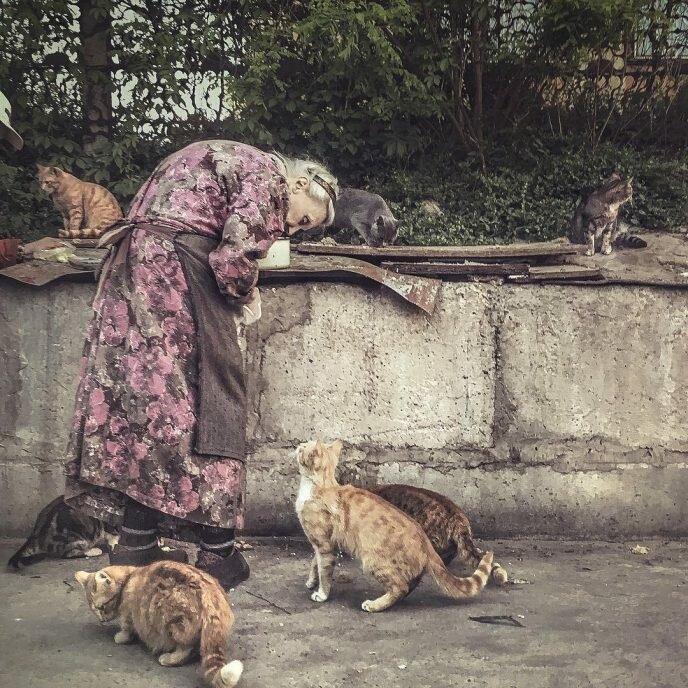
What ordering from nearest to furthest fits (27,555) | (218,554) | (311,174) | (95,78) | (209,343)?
(209,343)
(218,554)
(311,174)
(27,555)
(95,78)

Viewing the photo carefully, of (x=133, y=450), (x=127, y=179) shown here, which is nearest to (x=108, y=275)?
(x=133, y=450)

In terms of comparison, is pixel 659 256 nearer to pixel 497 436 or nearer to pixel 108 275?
pixel 497 436

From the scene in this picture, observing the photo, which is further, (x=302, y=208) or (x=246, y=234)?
(x=302, y=208)

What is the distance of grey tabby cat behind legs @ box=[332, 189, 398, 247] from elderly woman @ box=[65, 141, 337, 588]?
2075 mm

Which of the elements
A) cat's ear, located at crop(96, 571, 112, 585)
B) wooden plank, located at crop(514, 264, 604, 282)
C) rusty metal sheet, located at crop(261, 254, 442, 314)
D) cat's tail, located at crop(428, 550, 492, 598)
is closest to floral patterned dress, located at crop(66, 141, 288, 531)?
cat's ear, located at crop(96, 571, 112, 585)

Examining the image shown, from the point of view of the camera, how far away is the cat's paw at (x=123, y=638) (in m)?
3.33

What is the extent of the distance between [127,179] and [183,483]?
331 cm

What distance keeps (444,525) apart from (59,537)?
1.91 metres

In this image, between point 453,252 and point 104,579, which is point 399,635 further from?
point 453,252

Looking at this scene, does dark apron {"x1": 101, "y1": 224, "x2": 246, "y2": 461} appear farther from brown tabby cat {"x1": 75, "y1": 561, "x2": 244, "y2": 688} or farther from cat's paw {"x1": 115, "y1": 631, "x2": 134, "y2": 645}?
cat's paw {"x1": 115, "y1": 631, "x2": 134, "y2": 645}

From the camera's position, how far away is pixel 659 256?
5516mm

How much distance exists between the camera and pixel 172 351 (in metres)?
3.59

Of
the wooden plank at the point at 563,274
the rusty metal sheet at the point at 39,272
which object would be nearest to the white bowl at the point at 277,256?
the rusty metal sheet at the point at 39,272

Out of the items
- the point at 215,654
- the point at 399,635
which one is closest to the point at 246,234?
the point at 215,654
